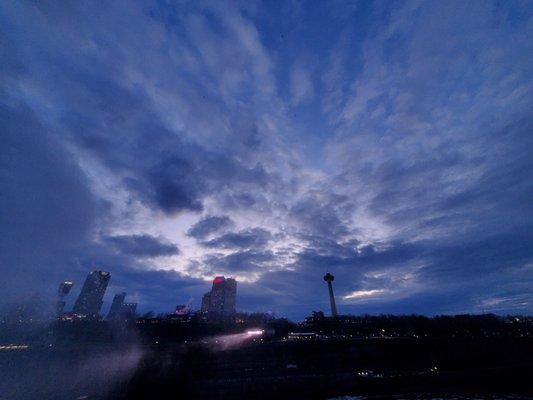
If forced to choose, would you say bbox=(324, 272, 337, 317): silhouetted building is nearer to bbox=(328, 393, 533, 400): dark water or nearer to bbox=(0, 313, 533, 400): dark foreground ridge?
bbox=(0, 313, 533, 400): dark foreground ridge

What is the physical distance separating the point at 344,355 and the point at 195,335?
8060 cm

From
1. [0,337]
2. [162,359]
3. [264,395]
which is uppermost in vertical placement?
[0,337]

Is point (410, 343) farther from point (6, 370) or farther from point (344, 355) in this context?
point (6, 370)

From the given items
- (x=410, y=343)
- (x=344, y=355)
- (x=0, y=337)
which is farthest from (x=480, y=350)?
(x=0, y=337)

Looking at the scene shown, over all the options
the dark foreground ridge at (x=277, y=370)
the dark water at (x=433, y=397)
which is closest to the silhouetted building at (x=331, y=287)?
the dark foreground ridge at (x=277, y=370)

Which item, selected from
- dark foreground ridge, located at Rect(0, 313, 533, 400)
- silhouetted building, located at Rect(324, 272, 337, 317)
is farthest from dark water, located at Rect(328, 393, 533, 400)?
silhouetted building, located at Rect(324, 272, 337, 317)

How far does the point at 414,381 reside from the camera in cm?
4331

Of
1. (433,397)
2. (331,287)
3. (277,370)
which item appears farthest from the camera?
(331,287)

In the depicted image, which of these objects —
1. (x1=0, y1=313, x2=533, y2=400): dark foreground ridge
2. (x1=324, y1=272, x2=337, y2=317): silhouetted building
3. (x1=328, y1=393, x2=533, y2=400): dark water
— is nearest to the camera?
(x1=328, y1=393, x2=533, y2=400): dark water

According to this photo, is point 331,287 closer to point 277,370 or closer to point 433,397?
point 277,370

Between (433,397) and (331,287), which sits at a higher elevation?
(331,287)

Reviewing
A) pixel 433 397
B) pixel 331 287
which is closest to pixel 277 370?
pixel 433 397

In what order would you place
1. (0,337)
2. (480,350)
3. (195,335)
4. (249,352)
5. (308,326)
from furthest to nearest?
(308,326)
(195,335)
(0,337)
(480,350)
(249,352)

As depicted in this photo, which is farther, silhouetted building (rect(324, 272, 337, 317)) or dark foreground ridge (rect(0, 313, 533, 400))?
silhouetted building (rect(324, 272, 337, 317))
